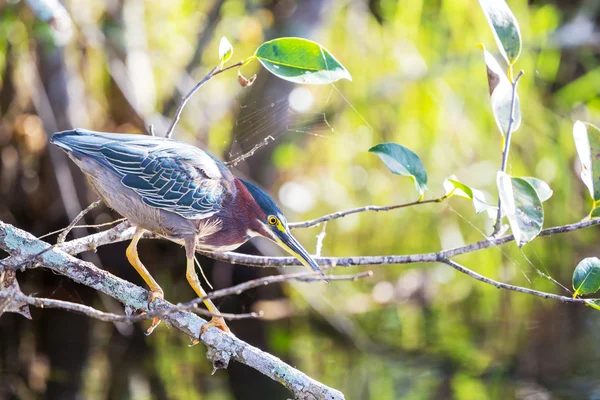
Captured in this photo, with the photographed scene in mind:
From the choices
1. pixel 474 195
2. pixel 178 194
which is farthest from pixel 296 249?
pixel 474 195

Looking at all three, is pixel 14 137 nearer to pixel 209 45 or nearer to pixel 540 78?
pixel 209 45

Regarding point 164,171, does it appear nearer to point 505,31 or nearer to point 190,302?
point 190,302

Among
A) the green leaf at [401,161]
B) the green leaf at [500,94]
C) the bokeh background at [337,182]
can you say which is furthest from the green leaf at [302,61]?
the bokeh background at [337,182]

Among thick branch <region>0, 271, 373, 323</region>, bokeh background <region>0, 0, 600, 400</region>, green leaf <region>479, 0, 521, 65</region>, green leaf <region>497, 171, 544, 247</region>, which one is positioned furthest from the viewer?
bokeh background <region>0, 0, 600, 400</region>

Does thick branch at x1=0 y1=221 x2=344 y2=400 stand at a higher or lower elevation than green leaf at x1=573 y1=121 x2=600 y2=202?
lower

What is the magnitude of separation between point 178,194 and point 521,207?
2.52 feet

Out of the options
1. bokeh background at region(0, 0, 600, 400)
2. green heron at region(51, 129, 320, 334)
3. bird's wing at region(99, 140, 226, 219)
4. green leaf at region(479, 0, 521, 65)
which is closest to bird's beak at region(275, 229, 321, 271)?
Result: green heron at region(51, 129, 320, 334)

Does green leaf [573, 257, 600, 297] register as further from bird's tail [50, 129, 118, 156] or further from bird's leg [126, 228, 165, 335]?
bird's tail [50, 129, 118, 156]

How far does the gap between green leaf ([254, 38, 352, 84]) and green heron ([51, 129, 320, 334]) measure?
306mm

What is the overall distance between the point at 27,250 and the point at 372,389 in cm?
250

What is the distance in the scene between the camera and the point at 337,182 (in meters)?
5.18

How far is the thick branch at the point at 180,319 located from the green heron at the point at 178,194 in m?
0.09

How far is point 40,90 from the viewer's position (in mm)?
4422

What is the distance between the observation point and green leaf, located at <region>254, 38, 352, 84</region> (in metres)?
1.43
